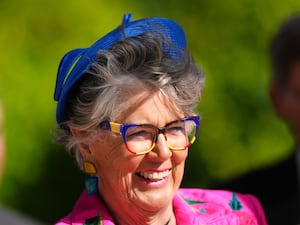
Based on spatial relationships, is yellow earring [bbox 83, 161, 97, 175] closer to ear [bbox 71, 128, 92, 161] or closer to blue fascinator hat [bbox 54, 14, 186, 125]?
ear [bbox 71, 128, 92, 161]

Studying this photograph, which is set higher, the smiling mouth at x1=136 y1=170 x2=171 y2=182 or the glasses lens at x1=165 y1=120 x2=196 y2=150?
the glasses lens at x1=165 y1=120 x2=196 y2=150

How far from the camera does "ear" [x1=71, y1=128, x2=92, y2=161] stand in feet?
10.5

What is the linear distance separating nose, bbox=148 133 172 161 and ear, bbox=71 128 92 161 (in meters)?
0.26

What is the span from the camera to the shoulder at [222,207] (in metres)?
3.48

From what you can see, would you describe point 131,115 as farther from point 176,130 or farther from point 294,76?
point 294,76

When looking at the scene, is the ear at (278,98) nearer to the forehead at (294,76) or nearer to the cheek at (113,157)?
the forehead at (294,76)

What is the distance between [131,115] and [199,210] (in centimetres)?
63

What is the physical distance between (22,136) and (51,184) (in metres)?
0.39

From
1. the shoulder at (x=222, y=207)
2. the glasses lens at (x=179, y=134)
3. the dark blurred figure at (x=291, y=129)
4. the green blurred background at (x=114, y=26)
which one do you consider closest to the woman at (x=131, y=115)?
the glasses lens at (x=179, y=134)

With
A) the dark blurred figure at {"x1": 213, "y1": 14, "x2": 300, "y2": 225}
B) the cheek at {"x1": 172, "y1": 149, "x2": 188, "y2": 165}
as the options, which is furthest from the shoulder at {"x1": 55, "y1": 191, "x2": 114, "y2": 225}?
the dark blurred figure at {"x1": 213, "y1": 14, "x2": 300, "y2": 225}

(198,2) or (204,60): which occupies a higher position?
(198,2)

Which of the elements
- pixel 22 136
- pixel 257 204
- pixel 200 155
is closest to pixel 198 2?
pixel 200 155

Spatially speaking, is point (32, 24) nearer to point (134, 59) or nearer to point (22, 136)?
point (22, 136)

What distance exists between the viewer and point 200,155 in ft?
19.3
